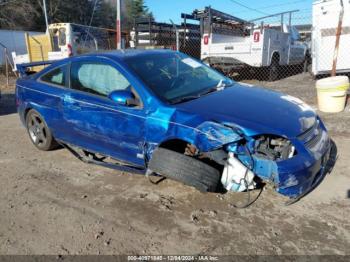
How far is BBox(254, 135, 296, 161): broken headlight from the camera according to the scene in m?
3.05

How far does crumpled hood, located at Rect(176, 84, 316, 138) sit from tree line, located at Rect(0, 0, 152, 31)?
22810 millimetres

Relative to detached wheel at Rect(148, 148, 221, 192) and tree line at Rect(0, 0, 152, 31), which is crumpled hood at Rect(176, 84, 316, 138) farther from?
tree line at Rect(0, 0, 152, 31)

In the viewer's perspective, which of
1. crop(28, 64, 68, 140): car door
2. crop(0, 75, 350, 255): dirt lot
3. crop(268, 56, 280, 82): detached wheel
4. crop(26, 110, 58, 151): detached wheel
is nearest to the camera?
crop(0, 75, 350, 255): dirt lot

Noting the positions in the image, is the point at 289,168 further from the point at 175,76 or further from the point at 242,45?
the point at 242,45

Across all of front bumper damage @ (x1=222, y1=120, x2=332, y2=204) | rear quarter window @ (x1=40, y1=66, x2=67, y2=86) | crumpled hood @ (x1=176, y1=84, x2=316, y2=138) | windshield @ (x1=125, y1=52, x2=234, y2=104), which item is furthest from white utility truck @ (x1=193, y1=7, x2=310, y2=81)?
front bumper damage @ (x1=222, y1=120, x2=332, y2=204)

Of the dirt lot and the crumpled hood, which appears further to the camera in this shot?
the crumpled hood

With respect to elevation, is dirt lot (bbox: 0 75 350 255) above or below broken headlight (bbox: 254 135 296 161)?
below

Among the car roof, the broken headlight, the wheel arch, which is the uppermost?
the car roof

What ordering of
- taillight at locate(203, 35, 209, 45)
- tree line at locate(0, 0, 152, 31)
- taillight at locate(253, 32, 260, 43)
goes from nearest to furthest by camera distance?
1. taillight at locate(253, 32, 260, 43)
2. taillight at locate(203, 35, 209, 45)
3. tree line at locate(0, 0, 152, 31)

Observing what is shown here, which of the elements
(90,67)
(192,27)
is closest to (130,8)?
(192,27)

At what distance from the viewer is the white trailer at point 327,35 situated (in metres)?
8.74

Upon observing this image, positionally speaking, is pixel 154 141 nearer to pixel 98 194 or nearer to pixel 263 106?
pixel 98 194

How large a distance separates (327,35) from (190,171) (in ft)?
25.4

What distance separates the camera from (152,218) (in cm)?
328
